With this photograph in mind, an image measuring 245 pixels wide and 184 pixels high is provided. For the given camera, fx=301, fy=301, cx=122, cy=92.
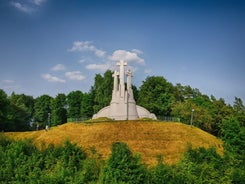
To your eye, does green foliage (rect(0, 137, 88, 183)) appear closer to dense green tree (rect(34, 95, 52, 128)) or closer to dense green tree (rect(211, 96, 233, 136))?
dense green tree (rect(211, 96, 233, 136))

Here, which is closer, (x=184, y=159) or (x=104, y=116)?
(x=184, y=159)

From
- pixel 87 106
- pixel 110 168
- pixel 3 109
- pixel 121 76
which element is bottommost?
pixel 110 168

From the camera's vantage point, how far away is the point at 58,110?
79.2 metres

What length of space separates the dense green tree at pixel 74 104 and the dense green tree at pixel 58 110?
2.75 m

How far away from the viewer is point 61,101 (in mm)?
82938

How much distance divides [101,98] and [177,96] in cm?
1960

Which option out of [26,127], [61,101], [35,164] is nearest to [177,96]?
[61,101]

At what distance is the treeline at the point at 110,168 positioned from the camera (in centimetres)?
2798

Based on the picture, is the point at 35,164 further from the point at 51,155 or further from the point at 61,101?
the point at 61,101

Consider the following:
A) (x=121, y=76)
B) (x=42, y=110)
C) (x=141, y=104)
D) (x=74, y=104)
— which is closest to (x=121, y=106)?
(x=121, y=76)

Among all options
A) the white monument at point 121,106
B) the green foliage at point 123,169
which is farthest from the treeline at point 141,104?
the green foliage at point 123,169

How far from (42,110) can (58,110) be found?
6989mm

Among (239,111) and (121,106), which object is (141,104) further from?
(239,111)

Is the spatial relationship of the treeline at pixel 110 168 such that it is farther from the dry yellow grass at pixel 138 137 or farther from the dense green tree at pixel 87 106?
the dense green tree at pixel 87 106
